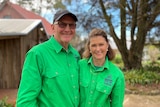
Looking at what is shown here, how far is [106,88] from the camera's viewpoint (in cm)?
206

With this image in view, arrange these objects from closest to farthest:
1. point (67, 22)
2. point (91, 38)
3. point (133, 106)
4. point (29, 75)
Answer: point (29, 75) → point (67, 22) → point (91, 38) → point (133, 106)

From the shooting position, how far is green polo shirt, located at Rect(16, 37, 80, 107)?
65.8 inches

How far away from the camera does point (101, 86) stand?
207cm

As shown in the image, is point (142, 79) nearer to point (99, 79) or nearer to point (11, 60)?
point (11, 60)

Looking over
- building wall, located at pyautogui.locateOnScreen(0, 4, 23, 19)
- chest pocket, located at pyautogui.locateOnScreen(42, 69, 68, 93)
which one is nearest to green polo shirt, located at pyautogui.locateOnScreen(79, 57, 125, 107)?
chest pocket, located at pyautogui.locateOnScreen(42, 69, 68, 93)

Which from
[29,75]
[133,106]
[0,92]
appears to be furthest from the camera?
[0,92]

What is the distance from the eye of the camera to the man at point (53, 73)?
167 cm

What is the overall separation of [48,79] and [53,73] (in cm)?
6

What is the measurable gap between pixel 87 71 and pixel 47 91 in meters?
0.52

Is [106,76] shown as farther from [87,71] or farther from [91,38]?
[91,38]

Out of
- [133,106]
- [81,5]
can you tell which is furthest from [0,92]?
[81,5]

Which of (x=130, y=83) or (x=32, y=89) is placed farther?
(x=130, y=83)

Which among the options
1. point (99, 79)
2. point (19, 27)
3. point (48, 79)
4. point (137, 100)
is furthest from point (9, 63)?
point (48, 79)

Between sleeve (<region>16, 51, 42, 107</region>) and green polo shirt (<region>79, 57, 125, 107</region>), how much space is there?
1.62ft
